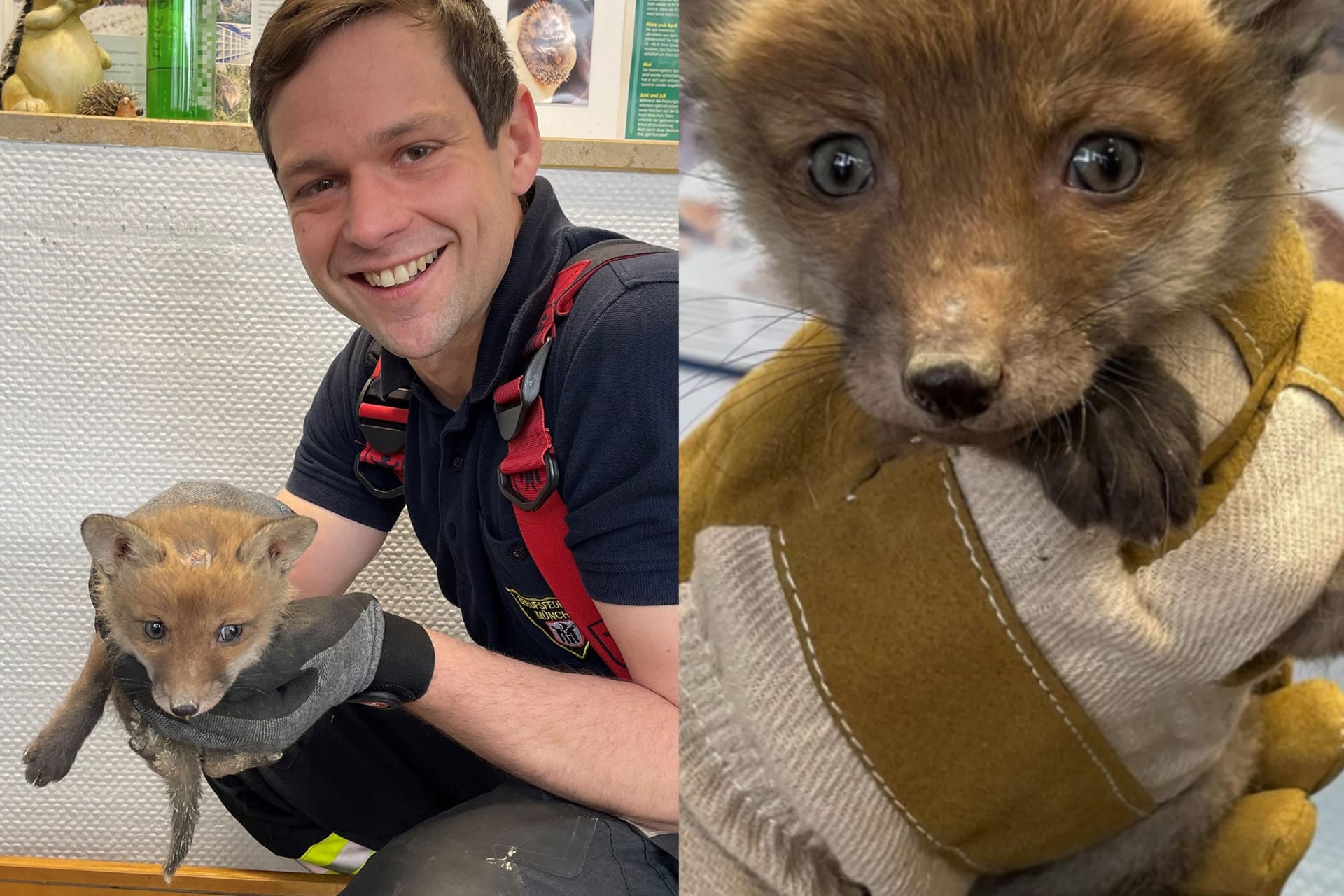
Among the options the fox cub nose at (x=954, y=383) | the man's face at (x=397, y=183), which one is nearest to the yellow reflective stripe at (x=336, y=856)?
the man's face at (x=397, y=183)

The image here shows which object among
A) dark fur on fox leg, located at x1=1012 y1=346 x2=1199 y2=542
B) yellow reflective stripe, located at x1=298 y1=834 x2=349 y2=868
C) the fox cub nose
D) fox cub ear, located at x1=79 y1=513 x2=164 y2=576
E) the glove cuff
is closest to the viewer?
the fox cub nose

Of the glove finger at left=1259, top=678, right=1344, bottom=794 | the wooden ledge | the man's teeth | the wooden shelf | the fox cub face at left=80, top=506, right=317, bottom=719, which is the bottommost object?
the wooden ledge

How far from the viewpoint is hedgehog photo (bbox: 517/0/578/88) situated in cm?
115

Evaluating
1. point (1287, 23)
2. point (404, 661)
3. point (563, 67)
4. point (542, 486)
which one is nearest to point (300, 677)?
point (404, 661)

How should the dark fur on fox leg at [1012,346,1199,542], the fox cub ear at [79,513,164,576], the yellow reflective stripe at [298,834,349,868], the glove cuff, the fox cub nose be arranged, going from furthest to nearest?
1. the yellow reflective stripe at [298,834,349,868]
2. the glove cuff
3. the fox cub ear at [79,513,164,576]
4. the dark fur on fox leg at [1012,346,1199,542]
5. the fox cub nose

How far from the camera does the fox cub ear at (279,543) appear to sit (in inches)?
41.5

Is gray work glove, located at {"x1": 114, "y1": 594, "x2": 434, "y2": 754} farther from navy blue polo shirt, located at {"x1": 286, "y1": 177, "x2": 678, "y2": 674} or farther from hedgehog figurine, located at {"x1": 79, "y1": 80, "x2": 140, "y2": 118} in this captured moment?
hedgehog figurine, located at {"x1": 79, "y1": 80, "x2": 140, "y2": 118}

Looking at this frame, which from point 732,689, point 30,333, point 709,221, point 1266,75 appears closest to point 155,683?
point 30,333

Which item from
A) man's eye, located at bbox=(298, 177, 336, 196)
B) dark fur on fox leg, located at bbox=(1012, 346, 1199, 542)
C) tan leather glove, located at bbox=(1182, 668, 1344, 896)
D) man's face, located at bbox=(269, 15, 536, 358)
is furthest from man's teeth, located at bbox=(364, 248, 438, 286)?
tan leather glove, located at bbox=(1182, 668, 1344, 896)

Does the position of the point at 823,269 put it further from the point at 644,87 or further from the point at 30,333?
the point at 30,333

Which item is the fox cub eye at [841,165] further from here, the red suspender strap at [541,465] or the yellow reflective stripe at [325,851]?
the yellow reflective stripe at [325,851]

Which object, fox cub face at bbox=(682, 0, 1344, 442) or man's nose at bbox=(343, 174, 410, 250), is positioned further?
man's nose at bbox=(343, 174, 410, 250)

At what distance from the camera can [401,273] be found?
1205 millimetres

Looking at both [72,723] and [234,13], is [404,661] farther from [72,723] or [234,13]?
[234,13]
